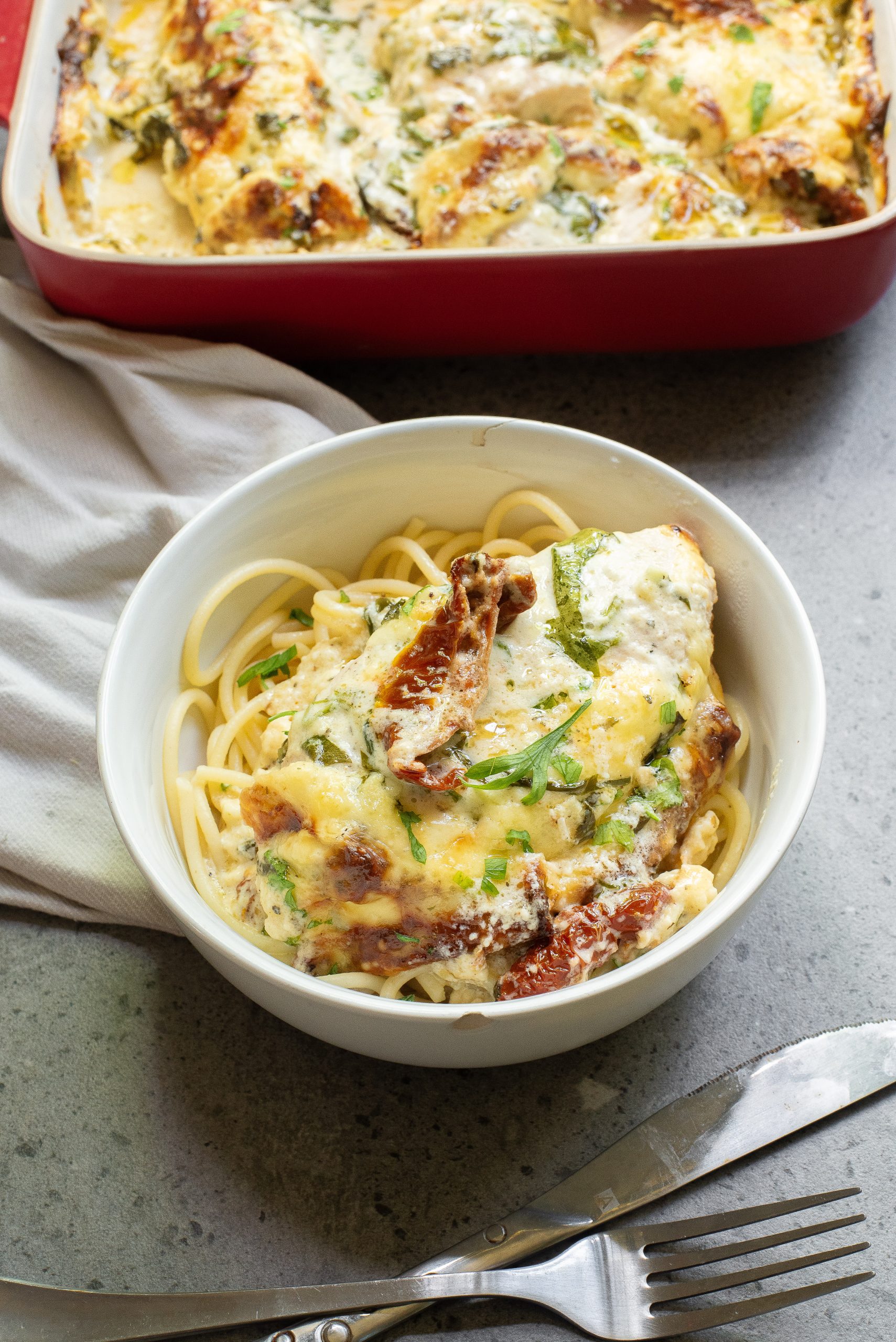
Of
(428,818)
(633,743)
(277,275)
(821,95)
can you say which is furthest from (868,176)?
(428,818)

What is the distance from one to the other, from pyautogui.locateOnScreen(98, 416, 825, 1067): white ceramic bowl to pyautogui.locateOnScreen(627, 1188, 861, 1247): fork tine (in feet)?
Answer: 1.02

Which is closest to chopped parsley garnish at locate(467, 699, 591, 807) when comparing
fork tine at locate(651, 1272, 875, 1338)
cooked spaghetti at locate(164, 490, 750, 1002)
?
cooked spaghetti at locate(164, 490, 750, 1002)

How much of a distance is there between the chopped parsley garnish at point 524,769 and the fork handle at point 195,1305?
71 centimetres

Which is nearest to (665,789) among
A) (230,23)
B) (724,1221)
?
(724,1221)

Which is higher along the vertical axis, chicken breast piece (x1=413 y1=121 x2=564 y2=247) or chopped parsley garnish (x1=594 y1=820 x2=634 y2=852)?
chicken breast piece (x1=413 y1=121 x2=564 y2=247)

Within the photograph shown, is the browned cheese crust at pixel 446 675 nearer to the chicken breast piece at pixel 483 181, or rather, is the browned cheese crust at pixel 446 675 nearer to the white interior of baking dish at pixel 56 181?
the white interior of baking dish at pixel 56 181

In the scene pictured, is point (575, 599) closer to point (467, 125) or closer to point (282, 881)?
point (282, 881)

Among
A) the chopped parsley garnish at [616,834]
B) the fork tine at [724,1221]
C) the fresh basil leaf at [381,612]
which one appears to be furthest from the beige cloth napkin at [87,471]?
the fork tine at [724,1221]

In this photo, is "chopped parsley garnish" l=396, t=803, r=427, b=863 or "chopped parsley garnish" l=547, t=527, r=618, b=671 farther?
"chopped parsley garnish" l=547, t=527, r=618, b=671

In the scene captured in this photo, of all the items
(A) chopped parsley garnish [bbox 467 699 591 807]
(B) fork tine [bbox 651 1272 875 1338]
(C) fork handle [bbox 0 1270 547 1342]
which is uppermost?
(A) chopped parsley garnish [bbox 467 699 591 807]

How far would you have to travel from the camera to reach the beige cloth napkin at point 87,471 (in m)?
2.40

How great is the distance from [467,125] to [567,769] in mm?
1954

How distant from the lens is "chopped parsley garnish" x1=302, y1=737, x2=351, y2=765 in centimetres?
183

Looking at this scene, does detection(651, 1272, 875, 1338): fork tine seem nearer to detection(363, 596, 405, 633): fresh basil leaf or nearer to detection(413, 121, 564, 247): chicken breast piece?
detection(363, 596, 405, 633): fresh basil leaf
